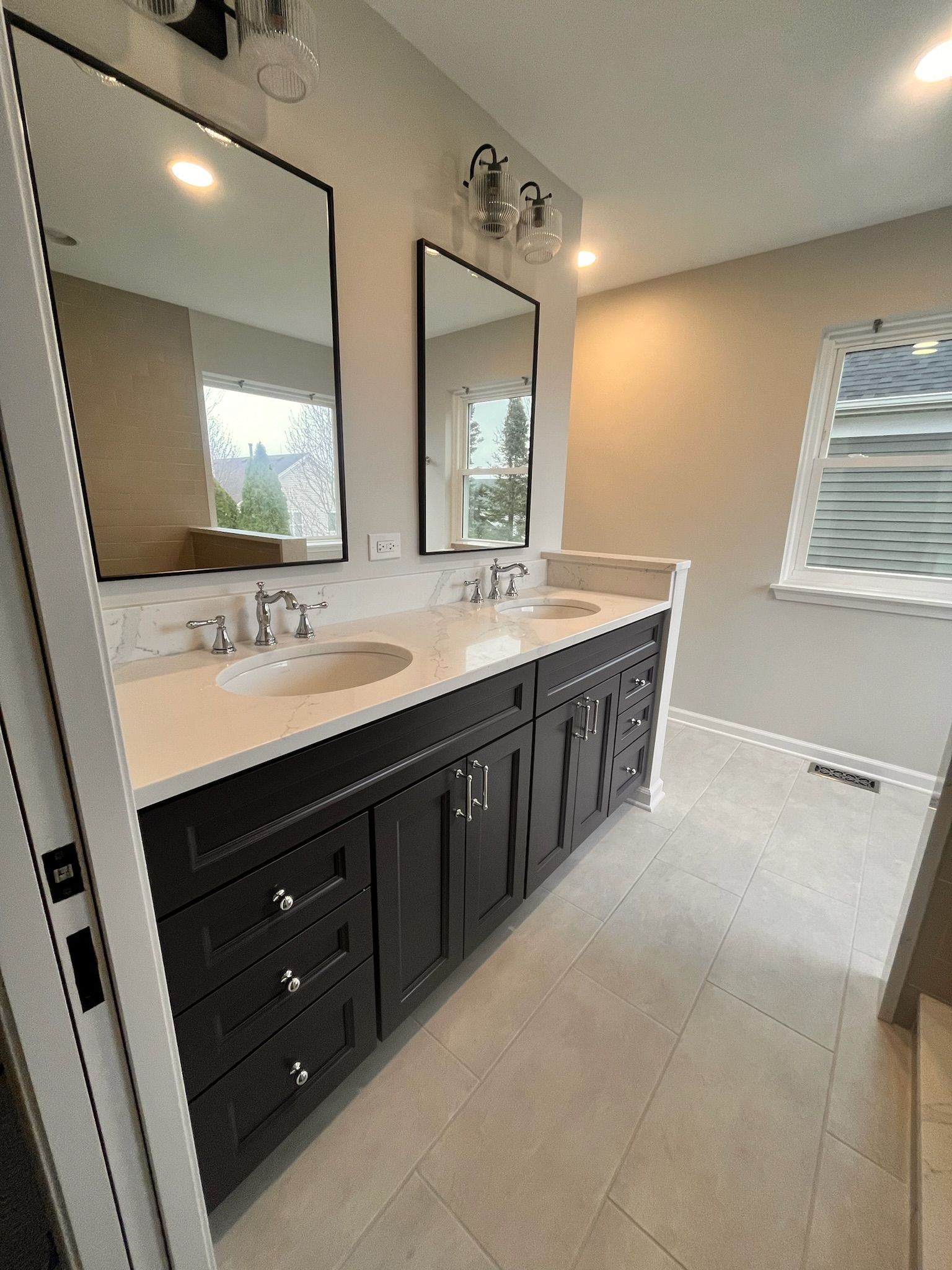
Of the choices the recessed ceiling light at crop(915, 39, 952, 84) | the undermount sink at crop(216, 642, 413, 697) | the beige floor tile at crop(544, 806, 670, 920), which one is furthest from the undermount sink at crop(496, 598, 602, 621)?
the recessed ceiling light at crop(915, 39, 952, 84)

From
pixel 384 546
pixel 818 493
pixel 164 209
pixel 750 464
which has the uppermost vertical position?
pixel 164 209

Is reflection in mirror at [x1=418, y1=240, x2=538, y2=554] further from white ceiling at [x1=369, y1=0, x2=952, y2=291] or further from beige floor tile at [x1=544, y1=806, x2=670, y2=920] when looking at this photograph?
beige floor tile at [x1=544, y1=806, x2=670, y2=920]

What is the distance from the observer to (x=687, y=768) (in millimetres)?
2633

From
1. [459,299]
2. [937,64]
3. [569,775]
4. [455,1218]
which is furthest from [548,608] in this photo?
[937,64]

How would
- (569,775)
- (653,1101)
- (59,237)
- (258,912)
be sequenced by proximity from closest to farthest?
1. (258,912)
2. (59,237)
3. (653,1101)
4. (569,775)

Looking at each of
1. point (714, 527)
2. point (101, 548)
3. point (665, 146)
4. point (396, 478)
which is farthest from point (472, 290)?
point (714, 527)

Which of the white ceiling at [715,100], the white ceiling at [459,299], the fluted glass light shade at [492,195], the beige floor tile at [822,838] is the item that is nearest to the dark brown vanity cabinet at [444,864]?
the beige floor tile at [822,838]

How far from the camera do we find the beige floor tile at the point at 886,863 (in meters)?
1.63

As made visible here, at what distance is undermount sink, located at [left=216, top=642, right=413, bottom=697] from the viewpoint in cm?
121

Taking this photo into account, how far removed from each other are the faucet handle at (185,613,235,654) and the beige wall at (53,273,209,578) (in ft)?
0.43

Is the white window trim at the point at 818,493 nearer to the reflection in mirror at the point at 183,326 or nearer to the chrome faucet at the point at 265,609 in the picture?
the reflection in mirror at the point at 183,326

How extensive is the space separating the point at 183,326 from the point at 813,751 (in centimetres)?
321

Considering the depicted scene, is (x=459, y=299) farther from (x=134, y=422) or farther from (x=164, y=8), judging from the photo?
(x=134, y=422)

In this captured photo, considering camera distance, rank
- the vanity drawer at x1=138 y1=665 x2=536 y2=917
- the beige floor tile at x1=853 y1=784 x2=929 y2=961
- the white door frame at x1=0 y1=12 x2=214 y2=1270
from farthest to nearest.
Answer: the beige floor tile at x1=853 y1=784 x2=929 y2=961
the vanity drawer at x1=138 y1=665 x2=536 y2=917
the white door frame at x1=0 y1=12 x2=214 y2=1270
